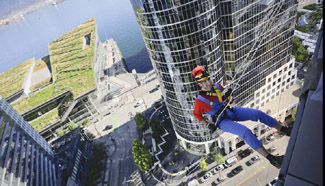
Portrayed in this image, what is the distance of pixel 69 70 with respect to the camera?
2844 inches

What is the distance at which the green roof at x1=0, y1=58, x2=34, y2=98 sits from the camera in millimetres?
67012

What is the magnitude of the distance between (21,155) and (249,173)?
41640mm

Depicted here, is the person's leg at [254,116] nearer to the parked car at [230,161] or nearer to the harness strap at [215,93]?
the harness strap at [215,93]

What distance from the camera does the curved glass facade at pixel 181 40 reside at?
25547mm

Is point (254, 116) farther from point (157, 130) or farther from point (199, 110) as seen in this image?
point (157, 130)

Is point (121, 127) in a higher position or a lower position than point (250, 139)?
lower

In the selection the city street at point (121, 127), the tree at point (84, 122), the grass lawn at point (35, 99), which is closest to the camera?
the city street at point (121, 127)

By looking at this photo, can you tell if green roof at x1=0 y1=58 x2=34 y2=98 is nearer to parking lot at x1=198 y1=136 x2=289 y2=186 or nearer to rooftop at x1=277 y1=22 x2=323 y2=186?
parking lot at x1=198 y1=136 x2=289 y2=186

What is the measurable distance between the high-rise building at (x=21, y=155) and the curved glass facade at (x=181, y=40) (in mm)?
26879

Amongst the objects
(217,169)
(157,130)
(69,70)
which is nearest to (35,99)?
(69,70)

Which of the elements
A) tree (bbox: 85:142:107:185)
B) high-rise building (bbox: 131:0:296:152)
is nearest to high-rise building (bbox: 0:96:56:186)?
tree (bbox: 85:142:107:185)

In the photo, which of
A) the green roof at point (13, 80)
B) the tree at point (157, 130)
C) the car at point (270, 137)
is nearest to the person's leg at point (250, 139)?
the car at point (270, 137)

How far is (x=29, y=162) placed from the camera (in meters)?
35.4

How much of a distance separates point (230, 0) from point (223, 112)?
2138 centimetres
